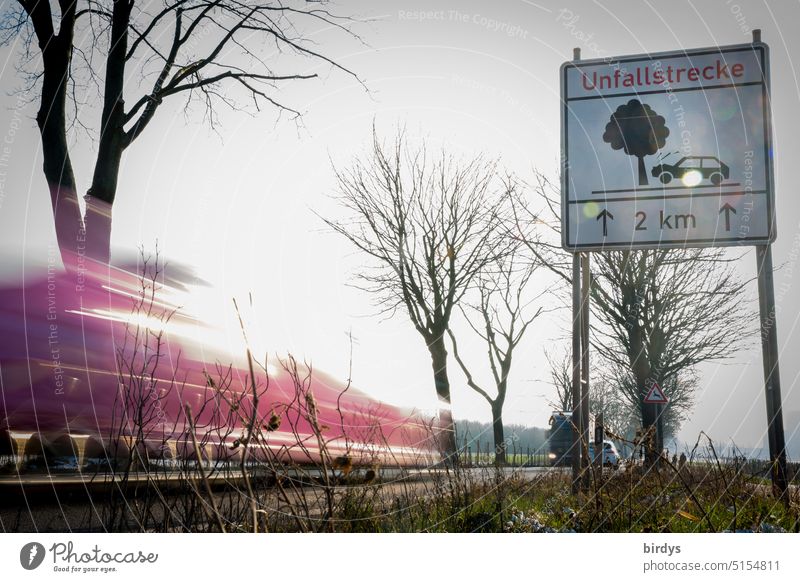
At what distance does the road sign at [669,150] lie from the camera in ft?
15.6

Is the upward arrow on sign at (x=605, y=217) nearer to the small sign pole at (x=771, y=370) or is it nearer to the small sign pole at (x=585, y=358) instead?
the small sign pole at (x=585, y=358)

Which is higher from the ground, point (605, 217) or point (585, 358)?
point (605, 217)

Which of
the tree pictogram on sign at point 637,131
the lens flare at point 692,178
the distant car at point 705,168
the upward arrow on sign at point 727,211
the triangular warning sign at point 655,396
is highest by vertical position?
the tree pictogram on sign at point 637,131

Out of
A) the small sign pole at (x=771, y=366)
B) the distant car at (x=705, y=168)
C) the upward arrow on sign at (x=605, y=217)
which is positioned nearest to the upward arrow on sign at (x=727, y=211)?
the distant car at (x=705, y=168)

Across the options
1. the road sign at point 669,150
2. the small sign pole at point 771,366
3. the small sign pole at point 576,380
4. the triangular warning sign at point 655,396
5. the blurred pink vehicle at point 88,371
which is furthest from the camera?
the triangular warning sign at point 655,396

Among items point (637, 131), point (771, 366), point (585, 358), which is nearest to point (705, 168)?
point (637, 131)

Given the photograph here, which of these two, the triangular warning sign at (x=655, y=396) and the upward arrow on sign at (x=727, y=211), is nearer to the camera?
the upward arrow on sign at (x=727, y=211)

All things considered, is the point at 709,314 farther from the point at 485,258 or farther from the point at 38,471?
the point at 38,471

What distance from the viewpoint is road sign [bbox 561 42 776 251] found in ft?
15.6

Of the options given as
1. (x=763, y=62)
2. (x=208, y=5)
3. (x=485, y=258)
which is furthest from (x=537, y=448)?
(x=485, y=258)

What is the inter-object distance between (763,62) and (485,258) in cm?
556

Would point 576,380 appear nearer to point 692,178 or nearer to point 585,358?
point 585,358

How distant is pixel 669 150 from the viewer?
16.0 ft

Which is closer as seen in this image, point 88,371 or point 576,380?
point 576,380
